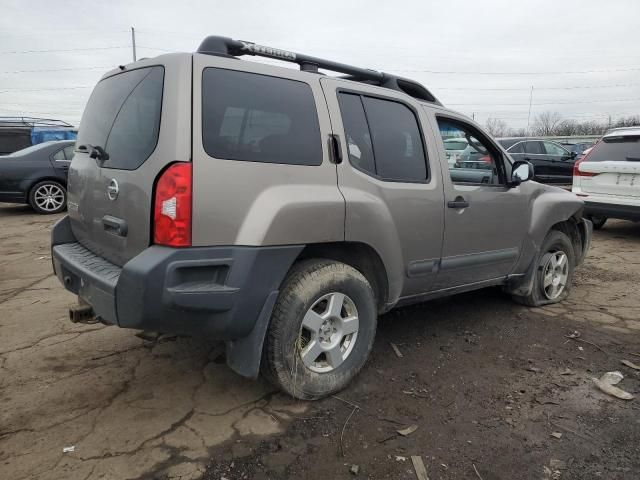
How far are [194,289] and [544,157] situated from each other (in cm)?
1322

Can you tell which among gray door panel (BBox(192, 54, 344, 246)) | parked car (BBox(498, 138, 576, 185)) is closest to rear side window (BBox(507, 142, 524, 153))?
parked car (BBox(498, 138, 576, 185))

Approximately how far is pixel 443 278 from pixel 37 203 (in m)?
8.92

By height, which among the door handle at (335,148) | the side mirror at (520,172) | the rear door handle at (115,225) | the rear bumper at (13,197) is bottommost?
the rear bumper at (13,197)

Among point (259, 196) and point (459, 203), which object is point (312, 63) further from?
point (459, 203)

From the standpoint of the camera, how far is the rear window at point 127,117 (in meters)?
2.40

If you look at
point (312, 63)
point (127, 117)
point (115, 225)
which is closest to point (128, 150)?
point (127, 117)

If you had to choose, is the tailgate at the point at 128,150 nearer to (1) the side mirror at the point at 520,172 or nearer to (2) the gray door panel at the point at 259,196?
(2) the gray door panel at the point at 259,196

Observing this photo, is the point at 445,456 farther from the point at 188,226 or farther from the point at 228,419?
the point at 188,226

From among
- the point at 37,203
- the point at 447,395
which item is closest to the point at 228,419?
the point at 447,395

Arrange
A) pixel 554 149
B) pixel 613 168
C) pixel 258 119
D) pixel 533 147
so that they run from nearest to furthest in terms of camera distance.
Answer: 1. pixel 258 119
2. pixel 613 168
3. pixel 533 147
4. pixel 554 149

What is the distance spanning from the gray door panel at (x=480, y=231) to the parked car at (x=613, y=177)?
13.3 feet

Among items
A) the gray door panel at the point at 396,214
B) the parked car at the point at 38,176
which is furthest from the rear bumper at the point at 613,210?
the parked car at the point at 38,176

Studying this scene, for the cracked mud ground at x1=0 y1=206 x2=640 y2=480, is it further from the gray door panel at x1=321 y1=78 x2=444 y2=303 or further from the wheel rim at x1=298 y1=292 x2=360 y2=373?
the gray door panel at x1=321 y1=78 x2=444 y2=303

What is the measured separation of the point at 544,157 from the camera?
13.2m
